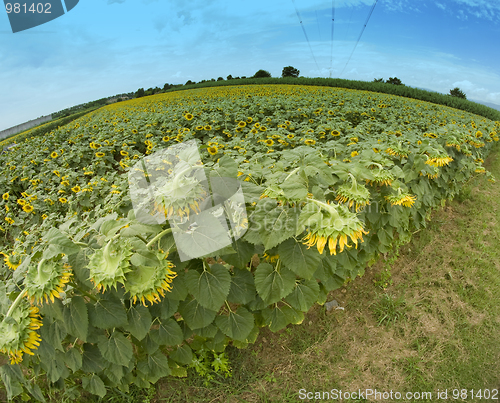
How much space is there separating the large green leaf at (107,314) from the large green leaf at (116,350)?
0.70ft

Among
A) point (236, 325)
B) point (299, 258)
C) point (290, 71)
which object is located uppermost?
point (290, 71)

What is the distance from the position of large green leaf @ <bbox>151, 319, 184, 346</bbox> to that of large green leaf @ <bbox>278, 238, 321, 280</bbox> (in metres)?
0.83

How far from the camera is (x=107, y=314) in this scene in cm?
149

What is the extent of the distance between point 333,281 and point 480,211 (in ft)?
14.2

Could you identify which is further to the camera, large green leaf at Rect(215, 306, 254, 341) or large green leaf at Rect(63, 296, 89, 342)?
Answer: large green leaf at Rect(215, 306, 254, 341)

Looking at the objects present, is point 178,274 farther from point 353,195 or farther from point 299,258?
point 353,195

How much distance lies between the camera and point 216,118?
757cm

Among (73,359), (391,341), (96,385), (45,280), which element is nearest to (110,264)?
(45,280)

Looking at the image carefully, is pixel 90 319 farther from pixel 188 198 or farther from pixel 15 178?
pixel 15 178

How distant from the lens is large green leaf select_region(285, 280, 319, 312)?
6.07 ft

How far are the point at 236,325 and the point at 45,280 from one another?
1.14 meters

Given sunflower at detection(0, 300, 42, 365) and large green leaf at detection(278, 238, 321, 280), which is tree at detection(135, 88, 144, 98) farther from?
large green leaf at detection(278, 238, 321, 280)

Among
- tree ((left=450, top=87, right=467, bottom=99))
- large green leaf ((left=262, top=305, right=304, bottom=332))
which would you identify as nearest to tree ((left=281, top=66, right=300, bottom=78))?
tree ((left=450, top=87, right=467, bottom=99))

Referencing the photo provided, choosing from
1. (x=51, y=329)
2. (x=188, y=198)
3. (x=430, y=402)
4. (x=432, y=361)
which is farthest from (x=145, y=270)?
(x=432, y=361)
